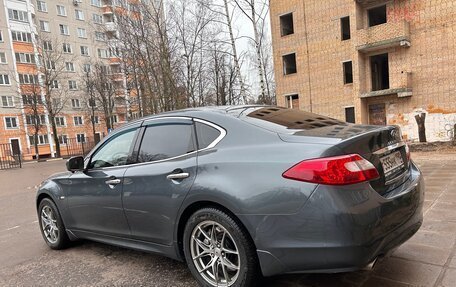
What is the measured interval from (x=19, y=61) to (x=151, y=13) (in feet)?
102

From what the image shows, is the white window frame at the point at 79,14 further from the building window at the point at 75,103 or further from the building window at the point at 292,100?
the building window at the point at 292,100

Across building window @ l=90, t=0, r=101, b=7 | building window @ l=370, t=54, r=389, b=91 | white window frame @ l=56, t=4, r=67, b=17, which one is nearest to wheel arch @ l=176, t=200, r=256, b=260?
building window @ l=370, t=54, r=389, b=91

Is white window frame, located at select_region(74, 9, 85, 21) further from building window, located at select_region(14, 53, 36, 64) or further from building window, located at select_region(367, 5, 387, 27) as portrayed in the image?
building window, located at select_region(367, 5, 387, 27)

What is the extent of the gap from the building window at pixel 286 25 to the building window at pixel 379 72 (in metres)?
6.56

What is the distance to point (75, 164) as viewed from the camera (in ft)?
13.5

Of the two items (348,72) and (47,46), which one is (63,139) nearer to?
(47,46)

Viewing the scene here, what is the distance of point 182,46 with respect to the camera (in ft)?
87.9

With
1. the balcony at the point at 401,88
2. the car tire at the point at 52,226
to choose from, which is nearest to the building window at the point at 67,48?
the balcony at the point at 401,88

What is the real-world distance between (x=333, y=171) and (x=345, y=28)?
2602 cm

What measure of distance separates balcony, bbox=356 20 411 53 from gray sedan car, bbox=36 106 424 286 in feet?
72.8

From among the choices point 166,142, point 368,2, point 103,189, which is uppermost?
point 368,2

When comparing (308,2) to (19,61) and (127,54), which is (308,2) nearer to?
(127,54)

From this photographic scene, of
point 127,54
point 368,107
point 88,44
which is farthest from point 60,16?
point 368,107

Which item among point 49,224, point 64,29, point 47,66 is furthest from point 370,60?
point 64,29
